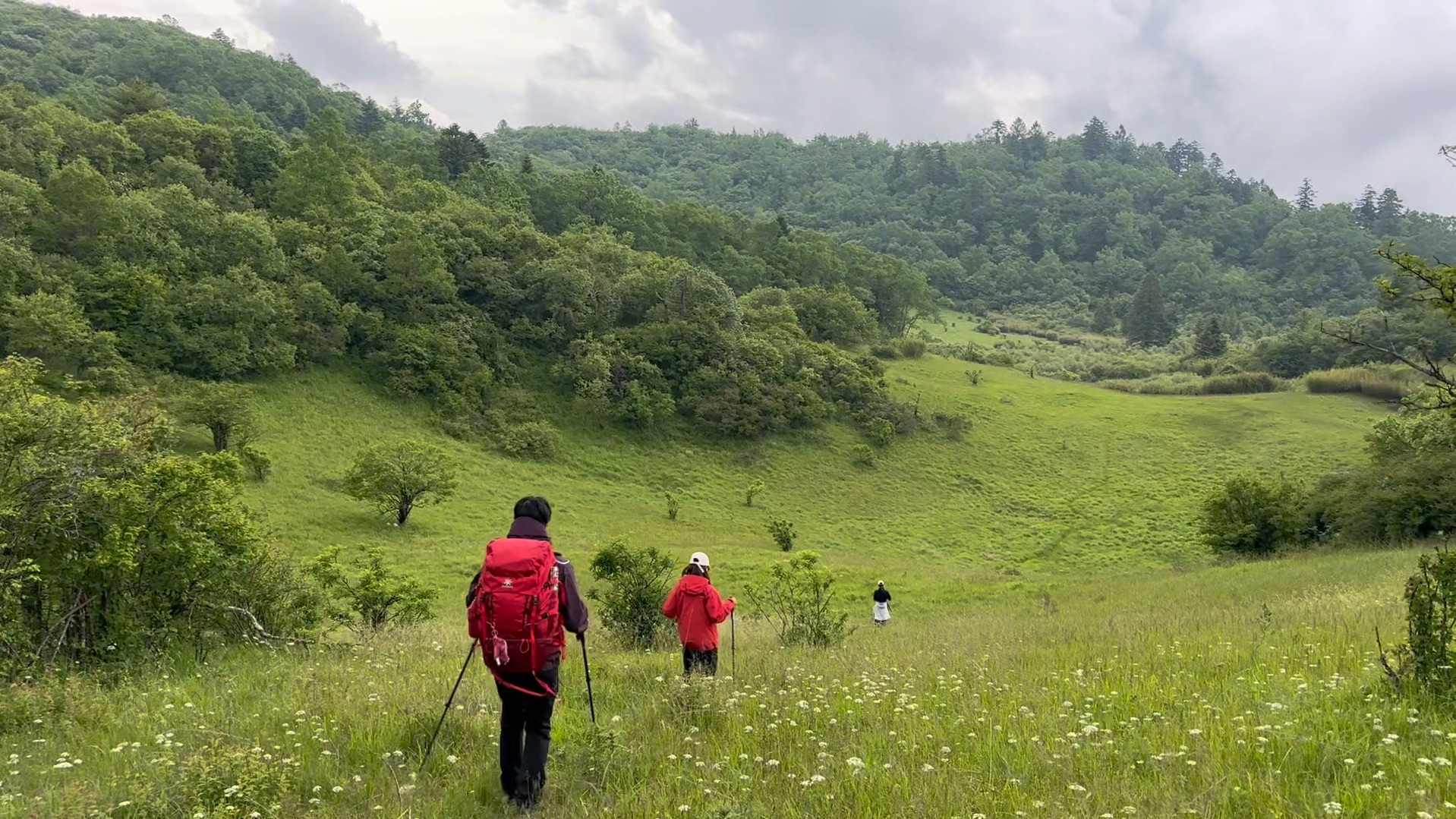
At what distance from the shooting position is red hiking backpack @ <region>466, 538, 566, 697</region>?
171 inches

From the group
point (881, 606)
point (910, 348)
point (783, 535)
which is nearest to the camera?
point (881, 606)

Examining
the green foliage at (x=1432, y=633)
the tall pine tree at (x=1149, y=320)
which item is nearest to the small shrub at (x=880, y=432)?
the green foliage at (x=1432, y=633)

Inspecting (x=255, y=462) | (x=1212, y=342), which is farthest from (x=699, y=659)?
(x=1212, y=342)

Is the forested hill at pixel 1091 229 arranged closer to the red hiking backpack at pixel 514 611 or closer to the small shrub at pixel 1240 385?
the small shrub at pixel 1240 385

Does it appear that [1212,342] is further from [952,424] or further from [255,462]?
[255,462]

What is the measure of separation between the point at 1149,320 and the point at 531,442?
102367mm

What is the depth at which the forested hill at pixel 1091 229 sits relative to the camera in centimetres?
13688

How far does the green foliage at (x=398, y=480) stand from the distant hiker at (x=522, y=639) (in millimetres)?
30309

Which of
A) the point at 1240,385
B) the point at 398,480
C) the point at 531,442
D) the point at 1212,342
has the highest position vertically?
the point at 1212,342

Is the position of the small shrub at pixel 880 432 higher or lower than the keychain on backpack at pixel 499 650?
higher

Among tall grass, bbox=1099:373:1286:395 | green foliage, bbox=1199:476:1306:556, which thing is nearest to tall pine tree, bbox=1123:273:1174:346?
tall grass, bbox=1099:373:1286:395

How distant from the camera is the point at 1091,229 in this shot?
165 metres

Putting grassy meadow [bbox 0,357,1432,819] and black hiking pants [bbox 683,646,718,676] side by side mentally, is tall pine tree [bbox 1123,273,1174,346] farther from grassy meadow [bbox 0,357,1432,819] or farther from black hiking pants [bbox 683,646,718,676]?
black hiking pants [bbox 683,646,718,676]

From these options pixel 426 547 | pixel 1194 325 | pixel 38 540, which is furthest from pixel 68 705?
pixel 1194 325
